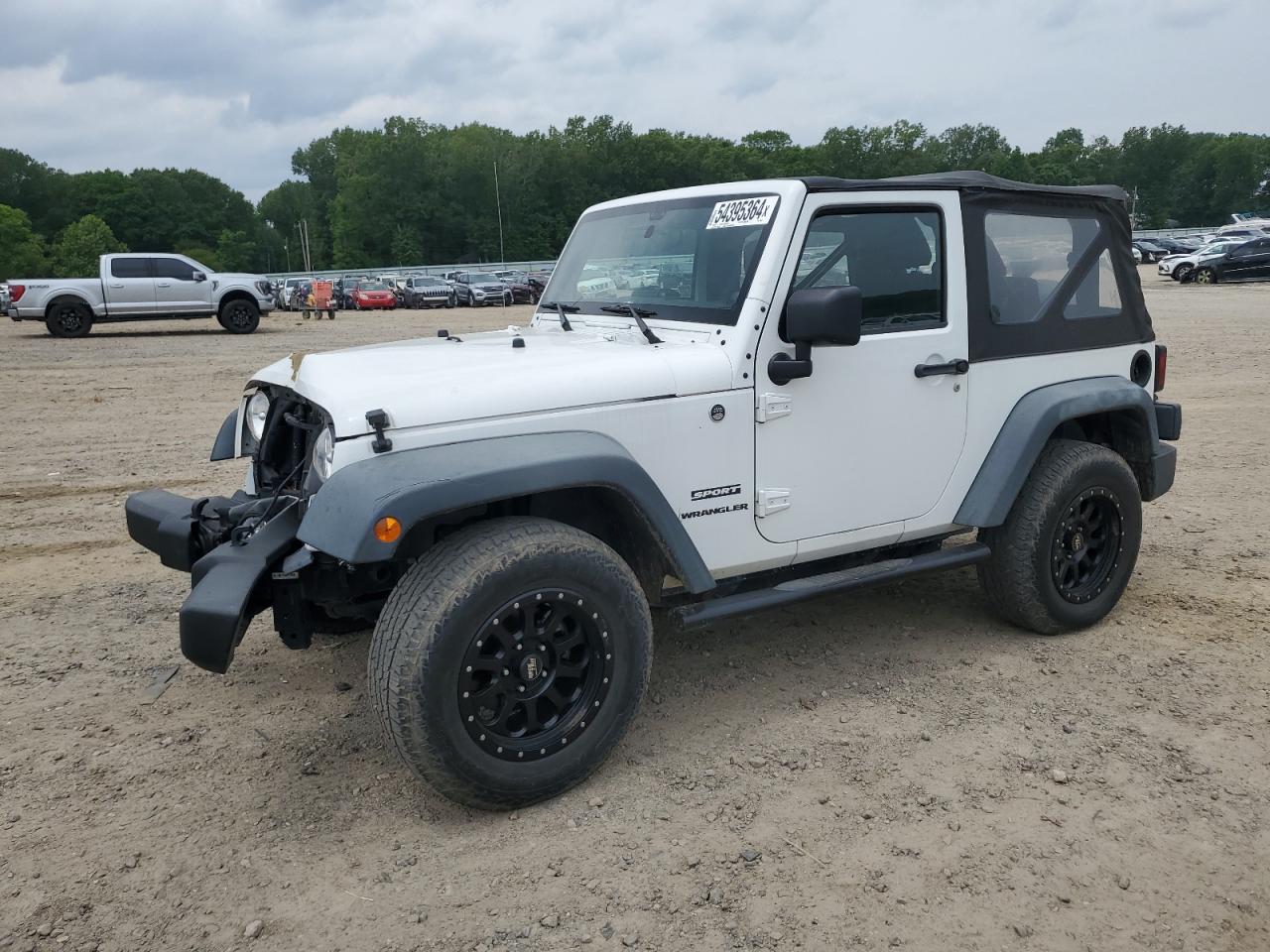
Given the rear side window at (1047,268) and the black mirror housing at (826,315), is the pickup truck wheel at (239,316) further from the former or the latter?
the black mirror housing at (826,315)

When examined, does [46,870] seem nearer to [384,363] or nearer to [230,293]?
[384,363]

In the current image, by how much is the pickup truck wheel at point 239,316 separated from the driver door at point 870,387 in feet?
69.2

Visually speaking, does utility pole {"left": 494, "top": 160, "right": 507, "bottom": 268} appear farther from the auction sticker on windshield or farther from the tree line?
the auction sticker on windshield

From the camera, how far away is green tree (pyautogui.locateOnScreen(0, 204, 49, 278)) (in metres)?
75.0

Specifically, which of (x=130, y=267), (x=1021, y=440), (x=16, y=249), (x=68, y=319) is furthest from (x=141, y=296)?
(x=16, y=249)

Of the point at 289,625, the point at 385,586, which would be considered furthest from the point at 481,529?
the point at 289,625

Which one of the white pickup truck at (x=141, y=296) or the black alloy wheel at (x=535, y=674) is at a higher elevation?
the white pickup truck at (x=141, y=296)

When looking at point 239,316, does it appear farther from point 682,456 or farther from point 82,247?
point 82,247

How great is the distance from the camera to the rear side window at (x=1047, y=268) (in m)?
4.32

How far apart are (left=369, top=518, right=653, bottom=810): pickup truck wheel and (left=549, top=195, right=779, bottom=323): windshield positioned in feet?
3.63

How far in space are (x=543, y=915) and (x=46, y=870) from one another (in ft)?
4.92

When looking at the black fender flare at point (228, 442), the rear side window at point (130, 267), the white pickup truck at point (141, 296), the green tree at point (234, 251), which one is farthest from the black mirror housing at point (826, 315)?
the green tree at point (234, 251)

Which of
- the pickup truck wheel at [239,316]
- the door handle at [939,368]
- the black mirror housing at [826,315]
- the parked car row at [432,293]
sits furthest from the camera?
the parked car row at [432,293]

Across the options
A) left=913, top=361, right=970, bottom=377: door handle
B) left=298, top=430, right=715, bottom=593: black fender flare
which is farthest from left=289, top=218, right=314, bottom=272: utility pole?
left=298, top=430, right=715, bottom=593: black fender flare
